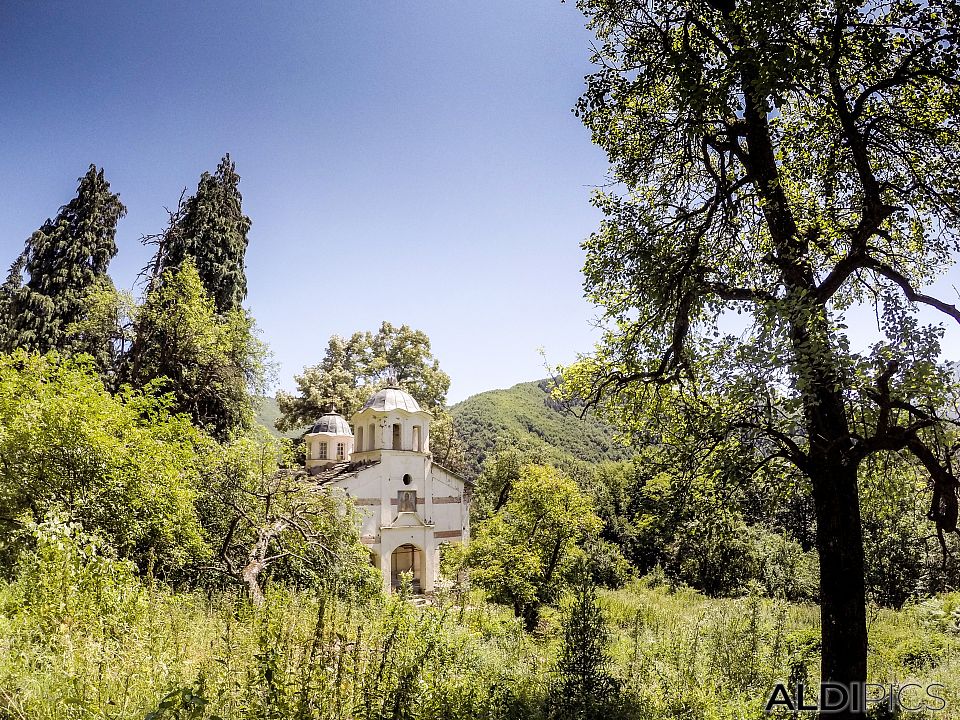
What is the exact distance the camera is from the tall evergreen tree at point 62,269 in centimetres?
2114

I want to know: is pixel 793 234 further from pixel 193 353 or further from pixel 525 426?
pixel 525 426

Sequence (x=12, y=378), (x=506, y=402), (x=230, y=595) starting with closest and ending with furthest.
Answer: (x=12, y=378) < (x=230, y=595) < (x=506, y=402)

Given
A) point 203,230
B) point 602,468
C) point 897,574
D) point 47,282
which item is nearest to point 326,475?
point 203,230

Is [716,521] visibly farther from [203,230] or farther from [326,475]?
[203,230]

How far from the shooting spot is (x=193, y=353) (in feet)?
61.6

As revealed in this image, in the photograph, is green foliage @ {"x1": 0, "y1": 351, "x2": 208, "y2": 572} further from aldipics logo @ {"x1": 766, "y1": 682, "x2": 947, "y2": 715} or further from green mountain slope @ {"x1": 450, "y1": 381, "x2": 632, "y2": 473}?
green mountain slope @ {"x1": 450, "y1": 381, "x2": 632, "y2": 473}

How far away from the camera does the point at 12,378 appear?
8.53m

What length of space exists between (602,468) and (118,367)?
2906cm

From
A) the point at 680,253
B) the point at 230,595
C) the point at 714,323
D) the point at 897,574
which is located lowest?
the point at 897,574

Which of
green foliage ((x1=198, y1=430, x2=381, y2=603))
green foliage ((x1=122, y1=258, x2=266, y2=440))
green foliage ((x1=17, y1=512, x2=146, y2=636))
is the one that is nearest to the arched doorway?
green foliage ((x1=122, y1=258, x2=266, y2=440))

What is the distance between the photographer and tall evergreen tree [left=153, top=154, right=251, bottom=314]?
2300 centimetres

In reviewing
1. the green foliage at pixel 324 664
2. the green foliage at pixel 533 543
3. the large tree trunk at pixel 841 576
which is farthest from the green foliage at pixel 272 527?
the large tree trunk at pixel 841 576

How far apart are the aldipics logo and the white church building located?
17.1 m

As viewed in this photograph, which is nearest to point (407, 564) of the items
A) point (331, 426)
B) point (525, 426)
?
point (331, 426)
